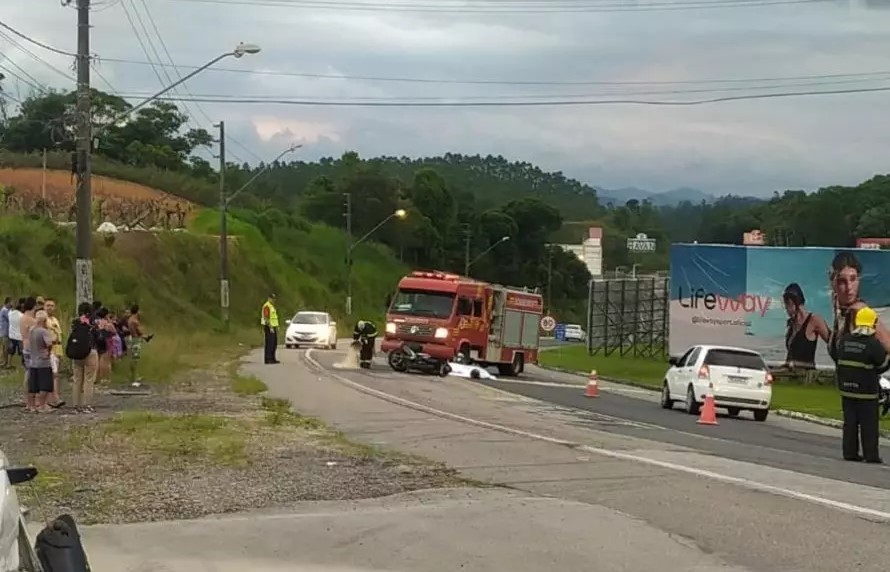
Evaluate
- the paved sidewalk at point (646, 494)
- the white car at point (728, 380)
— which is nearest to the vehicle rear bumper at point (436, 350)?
the white car at point (728, 380)

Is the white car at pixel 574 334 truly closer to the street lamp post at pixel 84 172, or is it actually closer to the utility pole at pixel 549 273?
the utility pole at pixel 549 273

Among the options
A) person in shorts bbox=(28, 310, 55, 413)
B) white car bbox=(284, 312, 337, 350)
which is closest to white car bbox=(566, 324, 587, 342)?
white car bbox=(284, 312, 337, 350)

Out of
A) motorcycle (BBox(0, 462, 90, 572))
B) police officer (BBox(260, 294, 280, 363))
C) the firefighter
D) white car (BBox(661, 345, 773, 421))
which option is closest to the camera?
motorcycle (BBox(0, 462, 90, 572))

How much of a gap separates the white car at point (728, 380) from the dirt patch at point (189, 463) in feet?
32.3

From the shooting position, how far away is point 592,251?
12331 centimetres

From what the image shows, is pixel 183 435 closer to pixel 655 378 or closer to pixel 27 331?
pixel 27 331

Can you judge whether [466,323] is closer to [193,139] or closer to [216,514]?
[216,514]

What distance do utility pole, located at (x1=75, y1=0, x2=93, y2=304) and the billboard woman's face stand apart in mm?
28747

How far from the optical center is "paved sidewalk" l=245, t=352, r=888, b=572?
30.5 ft

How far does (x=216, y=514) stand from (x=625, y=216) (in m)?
122

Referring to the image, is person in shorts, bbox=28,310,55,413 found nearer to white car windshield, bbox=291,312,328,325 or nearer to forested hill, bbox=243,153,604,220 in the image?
white car windshield, bbox=291,312,328,325

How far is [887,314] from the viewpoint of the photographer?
45469mm

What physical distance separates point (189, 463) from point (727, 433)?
1120 centimetres

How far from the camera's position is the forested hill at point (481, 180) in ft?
432
